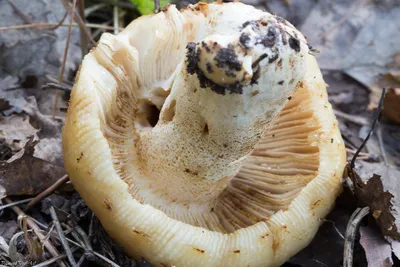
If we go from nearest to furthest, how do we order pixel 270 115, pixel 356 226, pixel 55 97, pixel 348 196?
pixel 270 115
pixel 356 226
pixel 348 196
pixel 55 97

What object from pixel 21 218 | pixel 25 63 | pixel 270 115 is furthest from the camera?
pixel 25 63

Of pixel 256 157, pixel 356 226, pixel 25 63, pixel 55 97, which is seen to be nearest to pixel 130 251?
pixel 256 157

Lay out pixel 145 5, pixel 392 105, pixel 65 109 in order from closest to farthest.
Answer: pixel 65 109, pixel 145 5, pixel 392 105

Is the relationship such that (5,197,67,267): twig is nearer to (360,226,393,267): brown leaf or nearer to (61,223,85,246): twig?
(61,223,85,246): twig

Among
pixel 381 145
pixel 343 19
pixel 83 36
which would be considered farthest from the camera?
pixel 343 19

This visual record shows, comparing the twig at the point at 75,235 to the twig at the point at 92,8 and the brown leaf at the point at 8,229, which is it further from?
the twig at the point at 92,8

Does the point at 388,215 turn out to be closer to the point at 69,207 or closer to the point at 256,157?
the point at 256,157

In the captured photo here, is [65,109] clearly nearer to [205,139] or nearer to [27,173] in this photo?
[27,173]

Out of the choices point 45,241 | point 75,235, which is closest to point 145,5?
point 75,235
